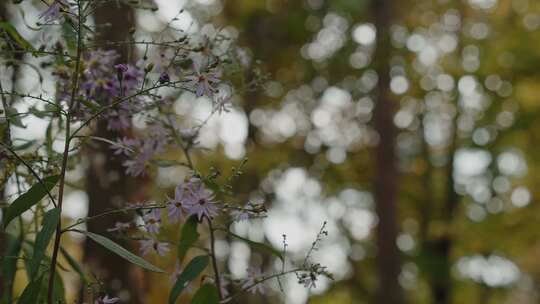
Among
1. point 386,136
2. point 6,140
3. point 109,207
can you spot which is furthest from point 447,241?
point 6,140

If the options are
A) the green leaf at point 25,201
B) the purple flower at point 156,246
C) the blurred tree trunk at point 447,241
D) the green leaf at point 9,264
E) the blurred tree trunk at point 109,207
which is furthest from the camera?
the blurred tree trunk at point 447,241

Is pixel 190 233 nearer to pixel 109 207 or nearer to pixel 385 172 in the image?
pixel 109 207

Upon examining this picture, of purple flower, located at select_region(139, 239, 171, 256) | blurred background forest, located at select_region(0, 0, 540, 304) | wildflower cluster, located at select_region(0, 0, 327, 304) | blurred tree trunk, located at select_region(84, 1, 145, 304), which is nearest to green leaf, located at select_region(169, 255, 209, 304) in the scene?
wildflower cluster, located at select_region(0, 0, 327, 304)

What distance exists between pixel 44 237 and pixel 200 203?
372 millimetres

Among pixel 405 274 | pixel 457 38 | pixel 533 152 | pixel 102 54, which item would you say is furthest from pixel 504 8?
pixel 102 54

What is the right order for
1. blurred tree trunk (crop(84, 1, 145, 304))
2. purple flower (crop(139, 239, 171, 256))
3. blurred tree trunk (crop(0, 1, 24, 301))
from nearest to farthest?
blurred tree trunk (crop(0, 1, 24, 301))
purple flower (crop(139, 239, 171, 256))
blurred tree trunk (crop(84, 1, 145, 304))

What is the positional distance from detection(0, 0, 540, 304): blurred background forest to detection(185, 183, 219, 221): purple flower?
166 inches

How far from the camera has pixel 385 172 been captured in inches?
281

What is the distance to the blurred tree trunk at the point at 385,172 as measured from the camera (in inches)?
267

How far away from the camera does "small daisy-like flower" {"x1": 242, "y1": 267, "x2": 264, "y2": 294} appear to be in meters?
1.74

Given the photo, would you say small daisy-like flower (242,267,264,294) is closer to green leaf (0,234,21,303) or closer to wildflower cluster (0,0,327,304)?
wildflower cluster (0,0,327,304)

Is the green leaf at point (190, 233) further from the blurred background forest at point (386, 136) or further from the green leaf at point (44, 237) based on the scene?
the blurred background forest at point (386, 136)

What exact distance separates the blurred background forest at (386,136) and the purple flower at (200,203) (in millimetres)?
4218

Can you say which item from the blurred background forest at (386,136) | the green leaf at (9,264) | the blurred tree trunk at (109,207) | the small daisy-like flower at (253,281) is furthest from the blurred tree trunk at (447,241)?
the green leaf at (9,264)
